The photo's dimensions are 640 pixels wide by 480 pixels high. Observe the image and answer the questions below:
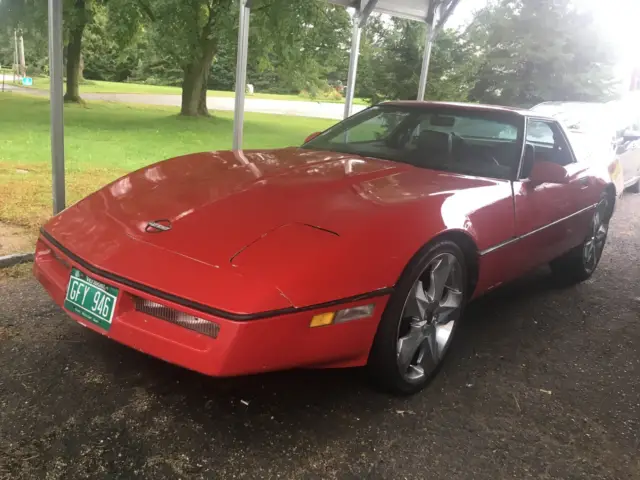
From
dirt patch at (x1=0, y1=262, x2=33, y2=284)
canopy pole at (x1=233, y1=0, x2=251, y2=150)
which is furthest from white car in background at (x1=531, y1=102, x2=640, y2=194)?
dirt patch at (x1=0, y1=262, x2=33, y2=284)

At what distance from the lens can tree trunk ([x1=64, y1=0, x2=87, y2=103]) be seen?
1468cm

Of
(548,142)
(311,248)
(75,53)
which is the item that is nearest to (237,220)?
(311,248)

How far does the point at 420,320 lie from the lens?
2576 millimetres

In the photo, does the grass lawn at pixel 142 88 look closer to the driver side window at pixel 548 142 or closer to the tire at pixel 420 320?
the driver side window at pixel 548 142

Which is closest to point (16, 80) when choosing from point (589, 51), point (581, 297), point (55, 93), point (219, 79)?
point (219, 79)

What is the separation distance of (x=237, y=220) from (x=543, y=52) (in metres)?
19.3

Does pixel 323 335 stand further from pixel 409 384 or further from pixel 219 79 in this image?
pixel 219 79

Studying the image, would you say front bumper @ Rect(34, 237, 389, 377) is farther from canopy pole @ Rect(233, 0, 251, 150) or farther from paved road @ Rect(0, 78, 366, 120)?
paved road @ Rect(0, 78, 366, 120)

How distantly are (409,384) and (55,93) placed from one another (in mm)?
3427

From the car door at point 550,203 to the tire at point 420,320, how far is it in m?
0.69

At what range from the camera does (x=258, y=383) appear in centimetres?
263

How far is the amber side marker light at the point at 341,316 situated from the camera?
6.84 feet

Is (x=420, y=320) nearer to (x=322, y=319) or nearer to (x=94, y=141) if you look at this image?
(x=322, y=319)

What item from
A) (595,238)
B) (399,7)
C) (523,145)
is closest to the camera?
(523,145)
